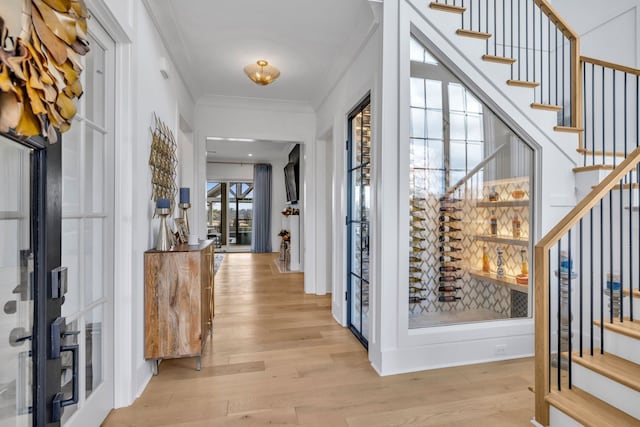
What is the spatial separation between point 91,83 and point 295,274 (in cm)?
476

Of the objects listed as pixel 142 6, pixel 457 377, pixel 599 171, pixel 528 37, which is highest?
pixel 528 37

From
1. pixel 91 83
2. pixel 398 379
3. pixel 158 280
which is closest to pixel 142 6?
pixel 91 83

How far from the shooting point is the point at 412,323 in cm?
249

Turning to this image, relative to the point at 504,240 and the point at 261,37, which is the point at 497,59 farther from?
the point at 261,37

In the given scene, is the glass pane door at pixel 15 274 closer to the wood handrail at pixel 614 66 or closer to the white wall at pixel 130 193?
the white wall at pixel 130 193

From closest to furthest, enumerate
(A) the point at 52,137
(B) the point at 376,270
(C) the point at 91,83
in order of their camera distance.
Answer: (A) the point at 52,137, (C) the point at 91,83, (B) the point at 376,270

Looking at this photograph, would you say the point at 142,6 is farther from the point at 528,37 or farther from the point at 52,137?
the point at 528,37

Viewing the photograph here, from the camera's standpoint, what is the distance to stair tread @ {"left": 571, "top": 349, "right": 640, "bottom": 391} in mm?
1621

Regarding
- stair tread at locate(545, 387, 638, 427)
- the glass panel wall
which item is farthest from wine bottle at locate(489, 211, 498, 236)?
stair tread at locate(545, 387, 638, 427)

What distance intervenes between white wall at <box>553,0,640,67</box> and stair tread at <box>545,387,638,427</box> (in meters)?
3.90

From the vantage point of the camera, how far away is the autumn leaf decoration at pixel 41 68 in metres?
0.62

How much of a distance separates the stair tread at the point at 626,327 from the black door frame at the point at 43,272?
2.68 m

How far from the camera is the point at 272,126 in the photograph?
4648 millimetres

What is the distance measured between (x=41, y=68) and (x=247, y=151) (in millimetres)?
7689
